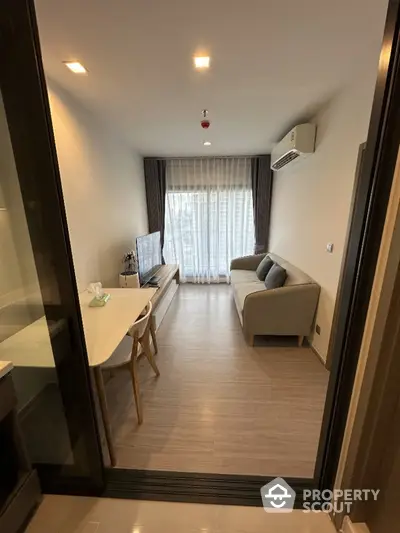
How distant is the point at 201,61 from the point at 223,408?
2.60m

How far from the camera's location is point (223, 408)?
2.00 m

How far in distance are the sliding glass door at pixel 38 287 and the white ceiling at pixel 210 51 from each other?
77 cm

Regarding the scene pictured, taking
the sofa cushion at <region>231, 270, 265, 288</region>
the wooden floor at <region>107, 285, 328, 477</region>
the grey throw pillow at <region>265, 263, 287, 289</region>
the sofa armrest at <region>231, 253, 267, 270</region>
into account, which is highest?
the grey throw pillow at <region>265, 263, 287, 289</region>

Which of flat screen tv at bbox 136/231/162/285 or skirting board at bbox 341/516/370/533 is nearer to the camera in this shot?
skirting board at bbox 341/516/370/533

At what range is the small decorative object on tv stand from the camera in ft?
10.7

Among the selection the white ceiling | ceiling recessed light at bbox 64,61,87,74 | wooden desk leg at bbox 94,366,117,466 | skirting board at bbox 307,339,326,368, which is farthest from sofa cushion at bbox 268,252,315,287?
ceiling recessed light at bbox 64,61,87,74

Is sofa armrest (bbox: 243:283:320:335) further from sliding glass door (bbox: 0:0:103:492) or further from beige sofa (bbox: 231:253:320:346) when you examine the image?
sliding glass door (bbox: 0:0:103:492)

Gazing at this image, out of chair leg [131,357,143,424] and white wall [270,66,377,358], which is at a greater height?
white wall [270,66,377,358]

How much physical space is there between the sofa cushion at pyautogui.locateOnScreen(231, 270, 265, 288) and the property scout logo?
106 inches

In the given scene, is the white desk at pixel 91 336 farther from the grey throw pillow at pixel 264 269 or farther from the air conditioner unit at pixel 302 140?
the air conditioner unit at pixel 302 140

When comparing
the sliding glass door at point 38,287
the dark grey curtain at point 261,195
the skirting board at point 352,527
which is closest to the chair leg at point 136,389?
the sliding glass door at point 38,287

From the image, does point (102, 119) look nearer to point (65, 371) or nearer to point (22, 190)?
point (22, 190)

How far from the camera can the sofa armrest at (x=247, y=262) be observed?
464cm

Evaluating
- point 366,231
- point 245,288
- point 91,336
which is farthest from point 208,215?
point 366,231
